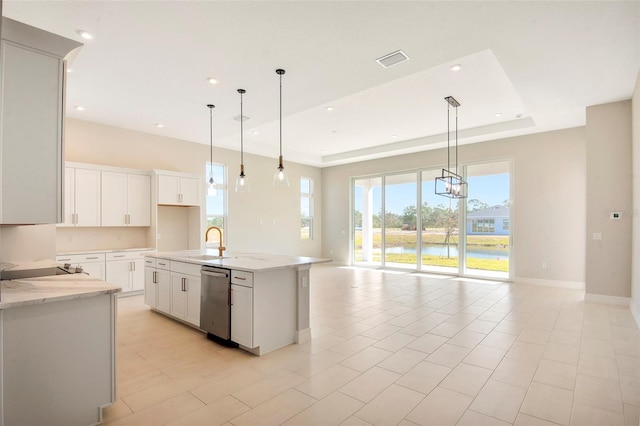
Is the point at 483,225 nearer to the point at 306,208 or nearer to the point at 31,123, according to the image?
the point at 306,208

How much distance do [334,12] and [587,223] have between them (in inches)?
202

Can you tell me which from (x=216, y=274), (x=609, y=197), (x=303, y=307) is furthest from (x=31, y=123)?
(x=609, y=197)

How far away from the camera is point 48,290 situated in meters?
2.05

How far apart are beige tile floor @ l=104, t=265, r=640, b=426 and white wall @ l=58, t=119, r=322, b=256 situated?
2909 mm

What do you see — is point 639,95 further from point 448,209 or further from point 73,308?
point 73,308

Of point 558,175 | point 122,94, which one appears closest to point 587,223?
point 558,175

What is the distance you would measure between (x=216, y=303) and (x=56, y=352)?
5.27ft

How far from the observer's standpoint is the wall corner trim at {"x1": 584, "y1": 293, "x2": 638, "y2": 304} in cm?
484

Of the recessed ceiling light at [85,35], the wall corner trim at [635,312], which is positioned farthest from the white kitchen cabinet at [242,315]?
the wall corner trim at [635,312]

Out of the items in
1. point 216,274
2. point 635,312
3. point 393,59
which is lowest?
point 635,312

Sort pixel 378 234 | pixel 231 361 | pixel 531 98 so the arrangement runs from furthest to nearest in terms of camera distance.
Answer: pixel 378 234 < pixel 531 98 < pixel 231 361

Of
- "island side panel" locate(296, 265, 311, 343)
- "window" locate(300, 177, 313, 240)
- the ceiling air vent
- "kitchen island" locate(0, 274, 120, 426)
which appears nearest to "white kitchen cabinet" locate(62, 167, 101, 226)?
"kitchen island" locate(0, 274, 120, 426)

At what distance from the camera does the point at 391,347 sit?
3.34m

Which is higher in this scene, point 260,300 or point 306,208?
point 306,208
